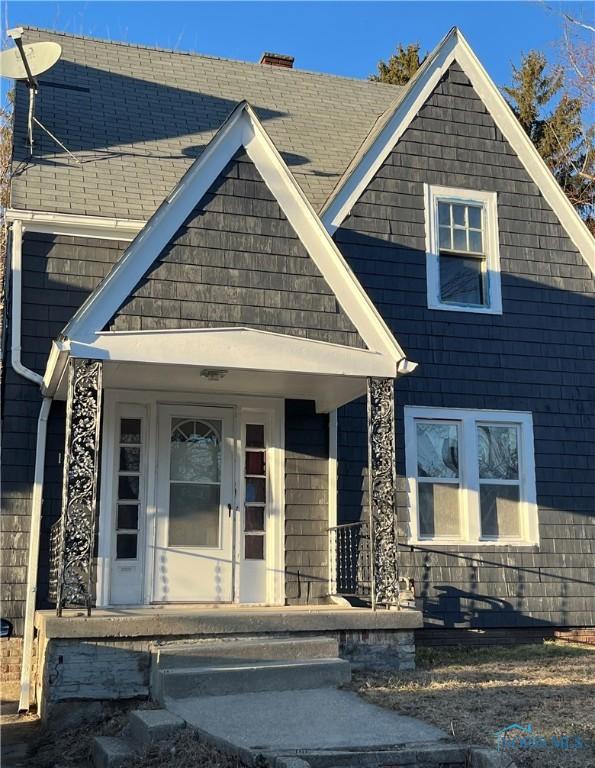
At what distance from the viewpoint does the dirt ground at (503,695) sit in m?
5.26

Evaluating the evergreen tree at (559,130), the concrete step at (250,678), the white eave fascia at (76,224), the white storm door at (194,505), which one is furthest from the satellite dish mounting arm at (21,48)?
the evergreen tree at (559,130)

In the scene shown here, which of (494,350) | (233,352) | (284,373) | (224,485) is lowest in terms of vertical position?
(224,485)

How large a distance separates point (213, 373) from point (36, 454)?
1.97m

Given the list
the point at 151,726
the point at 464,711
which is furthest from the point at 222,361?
the point at 464,711

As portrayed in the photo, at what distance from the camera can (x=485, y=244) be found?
11008 millimetres

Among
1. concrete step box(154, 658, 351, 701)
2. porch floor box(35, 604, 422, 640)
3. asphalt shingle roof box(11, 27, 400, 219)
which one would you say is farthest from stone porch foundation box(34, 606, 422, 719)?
asphalt shingle roof box(11, 27, 400, 219)

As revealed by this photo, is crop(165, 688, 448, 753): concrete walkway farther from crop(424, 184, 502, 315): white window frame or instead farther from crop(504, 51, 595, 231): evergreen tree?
crop(504, 51, 595, 231): evergreen tree

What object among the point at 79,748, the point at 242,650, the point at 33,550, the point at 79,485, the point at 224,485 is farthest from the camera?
the point at 224,485

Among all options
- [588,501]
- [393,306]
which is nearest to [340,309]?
[393,306]

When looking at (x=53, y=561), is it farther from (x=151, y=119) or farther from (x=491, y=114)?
(x=491, y=114)

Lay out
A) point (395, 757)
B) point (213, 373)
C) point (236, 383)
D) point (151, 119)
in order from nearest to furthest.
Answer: point (395, 757) → point (213, 373) → point (236, 383) → point (151, 119)

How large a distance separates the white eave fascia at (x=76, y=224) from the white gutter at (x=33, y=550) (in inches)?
71.6

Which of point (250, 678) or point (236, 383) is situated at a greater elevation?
point (236, 383)

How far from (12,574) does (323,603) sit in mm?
3161
